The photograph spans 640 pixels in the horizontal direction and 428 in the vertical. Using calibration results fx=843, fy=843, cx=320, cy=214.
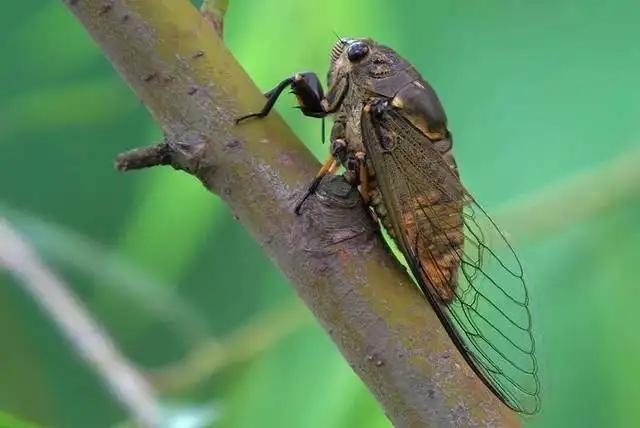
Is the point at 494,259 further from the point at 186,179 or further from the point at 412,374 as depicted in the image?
the point at 186,179

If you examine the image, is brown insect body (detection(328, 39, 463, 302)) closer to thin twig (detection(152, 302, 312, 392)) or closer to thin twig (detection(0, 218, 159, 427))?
thin twig (detection(0, 218, 159, 427))

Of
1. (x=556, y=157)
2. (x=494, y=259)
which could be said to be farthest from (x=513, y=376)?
(x=556, y=157)

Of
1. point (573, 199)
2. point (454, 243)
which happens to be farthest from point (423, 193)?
point (573, 199)

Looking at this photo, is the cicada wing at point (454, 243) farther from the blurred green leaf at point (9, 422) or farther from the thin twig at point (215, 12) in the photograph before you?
the blurred green leaf at point (9, 422)

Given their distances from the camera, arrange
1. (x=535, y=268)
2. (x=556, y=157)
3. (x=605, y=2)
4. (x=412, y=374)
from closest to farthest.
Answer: (x=412, y=374) < (x=535, y=268) < (x=556, y=157) < (x=605, y=2)

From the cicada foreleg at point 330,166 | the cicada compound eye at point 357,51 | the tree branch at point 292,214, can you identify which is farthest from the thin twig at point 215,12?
the cicada compound eye at point 357,51
